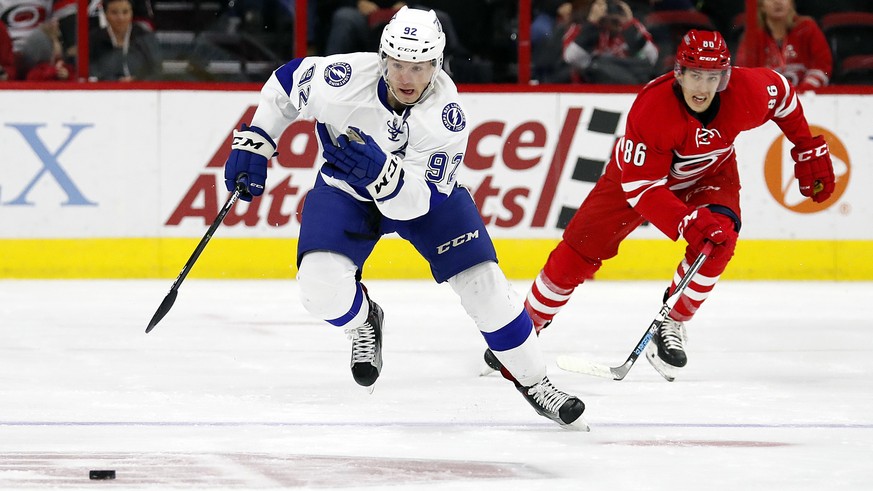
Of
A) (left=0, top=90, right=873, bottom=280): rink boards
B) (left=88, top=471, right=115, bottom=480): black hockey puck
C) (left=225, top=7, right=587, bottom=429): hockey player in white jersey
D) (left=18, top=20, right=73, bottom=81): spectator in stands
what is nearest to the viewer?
(left=88, top=471, right=115, bottom=480): black hockey puck

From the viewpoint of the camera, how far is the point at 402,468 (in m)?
3.12

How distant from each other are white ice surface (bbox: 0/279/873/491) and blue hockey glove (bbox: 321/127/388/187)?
0.62 metres

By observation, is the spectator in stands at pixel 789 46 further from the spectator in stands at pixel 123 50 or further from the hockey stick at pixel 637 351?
the hockey stick at pixel 637 351

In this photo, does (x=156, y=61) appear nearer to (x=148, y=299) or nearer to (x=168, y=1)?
(x=168, y=1)

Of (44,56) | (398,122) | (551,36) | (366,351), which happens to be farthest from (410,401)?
(44,56)

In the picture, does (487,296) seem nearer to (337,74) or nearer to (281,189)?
(337,74)

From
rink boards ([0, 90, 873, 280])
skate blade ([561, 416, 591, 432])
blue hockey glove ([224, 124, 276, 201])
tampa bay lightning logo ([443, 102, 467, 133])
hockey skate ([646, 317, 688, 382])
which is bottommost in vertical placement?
rink boards ([0, 90, 873, 280])

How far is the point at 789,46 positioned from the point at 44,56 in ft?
12.0

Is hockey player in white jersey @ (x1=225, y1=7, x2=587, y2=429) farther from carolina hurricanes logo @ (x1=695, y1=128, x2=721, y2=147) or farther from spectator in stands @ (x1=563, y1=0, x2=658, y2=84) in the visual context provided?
spectator in stands @ (x1=563, y1=0, x2=658, y2=84)

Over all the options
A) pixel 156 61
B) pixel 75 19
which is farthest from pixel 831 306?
pixel 75 19

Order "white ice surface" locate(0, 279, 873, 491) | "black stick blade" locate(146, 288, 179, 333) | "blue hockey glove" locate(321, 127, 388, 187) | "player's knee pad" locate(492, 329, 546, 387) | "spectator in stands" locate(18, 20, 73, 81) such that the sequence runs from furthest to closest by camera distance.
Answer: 1. "spectator in stands" locate(18, 20, 73, 81)
2. "black stick blade" locate(146, 288, 179, 333)
3. "player's knee pad" locate(492, 329, 546, 387)
4. "blue hockey glove" locate(321, 127, 388, 187)
5. "white ice surface" locate(0, 279, 873, 491)

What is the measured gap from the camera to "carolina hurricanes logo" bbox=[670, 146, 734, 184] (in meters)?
4.50

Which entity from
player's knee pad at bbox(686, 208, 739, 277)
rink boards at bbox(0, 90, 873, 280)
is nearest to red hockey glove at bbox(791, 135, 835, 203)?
player's knee pad at bbox(686, 208, 739, 277)

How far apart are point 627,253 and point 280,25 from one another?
2.04m
